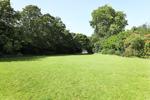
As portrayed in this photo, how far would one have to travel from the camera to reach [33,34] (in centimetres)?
4166

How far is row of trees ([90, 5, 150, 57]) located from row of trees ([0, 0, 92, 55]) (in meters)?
5.20

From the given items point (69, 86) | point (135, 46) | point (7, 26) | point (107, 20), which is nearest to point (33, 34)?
point (7, 26)

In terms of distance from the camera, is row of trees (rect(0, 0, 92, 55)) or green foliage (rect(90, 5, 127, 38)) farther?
green foliage (rect(90, 5, 127, 38))

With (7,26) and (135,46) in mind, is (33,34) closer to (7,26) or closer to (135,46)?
(7,26)

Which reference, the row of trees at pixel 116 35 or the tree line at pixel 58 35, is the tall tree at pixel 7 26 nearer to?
the tree line at pixel 58 35

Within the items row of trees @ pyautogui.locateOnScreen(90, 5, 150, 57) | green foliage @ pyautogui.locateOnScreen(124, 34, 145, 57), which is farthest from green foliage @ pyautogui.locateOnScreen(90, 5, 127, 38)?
green foliage @ pyautogui.locateOnScreen(124, 34, 145, 57)

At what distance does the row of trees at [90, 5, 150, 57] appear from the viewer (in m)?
36.1

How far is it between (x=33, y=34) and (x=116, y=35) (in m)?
14.3

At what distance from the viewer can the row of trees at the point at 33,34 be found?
3253cm

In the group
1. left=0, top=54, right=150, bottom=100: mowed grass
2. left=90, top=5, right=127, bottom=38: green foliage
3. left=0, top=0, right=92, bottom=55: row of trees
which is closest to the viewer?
left=0, top=54, right=150, bottom=100: mowed grass

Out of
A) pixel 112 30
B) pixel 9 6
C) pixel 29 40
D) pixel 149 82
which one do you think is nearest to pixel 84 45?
pixel 112 30

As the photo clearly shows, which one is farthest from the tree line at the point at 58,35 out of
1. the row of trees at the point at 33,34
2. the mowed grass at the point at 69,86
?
the mowed grass at the point at 69,86

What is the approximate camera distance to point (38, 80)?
12.0m

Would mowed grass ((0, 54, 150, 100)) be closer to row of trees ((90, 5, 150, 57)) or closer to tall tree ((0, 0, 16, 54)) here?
tall tree ((0, 0, 16, 54))
